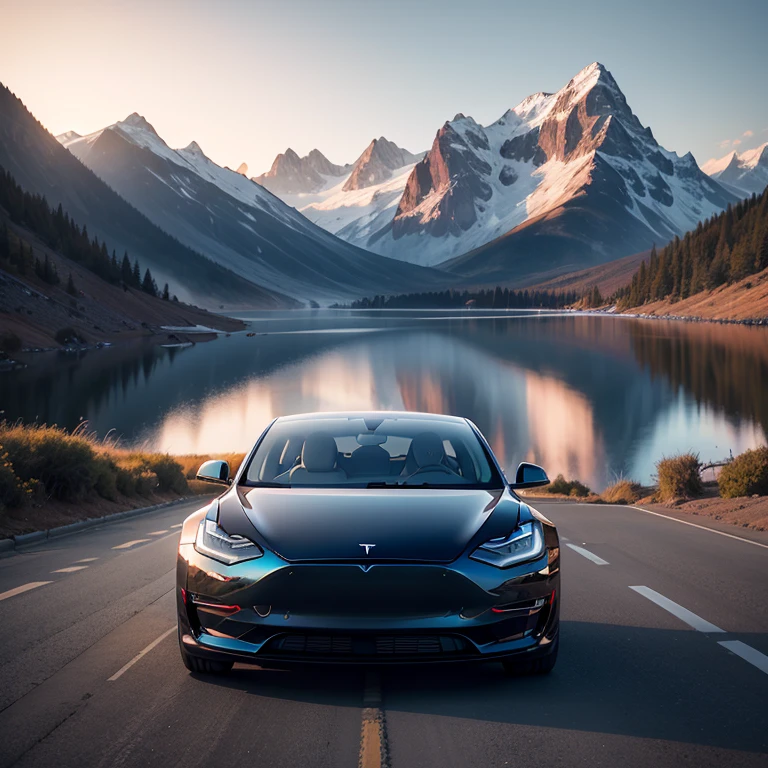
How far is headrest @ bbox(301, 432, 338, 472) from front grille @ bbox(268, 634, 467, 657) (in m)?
1.81

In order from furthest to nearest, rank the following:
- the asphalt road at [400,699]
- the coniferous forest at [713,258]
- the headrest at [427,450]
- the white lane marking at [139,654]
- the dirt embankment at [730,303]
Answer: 1. the coniferous forest at [713,258]
2. the dirt embankment at [730,303]
3. the headrest at [427,450]
4. the white lane marking at [139,654]
5. the asphalt road at [400,699]

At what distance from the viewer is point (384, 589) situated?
15.4 ft

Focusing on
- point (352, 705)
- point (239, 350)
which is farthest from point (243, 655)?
point (239, 350)

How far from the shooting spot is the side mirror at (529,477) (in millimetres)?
6422

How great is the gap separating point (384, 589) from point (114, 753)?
5.13ft

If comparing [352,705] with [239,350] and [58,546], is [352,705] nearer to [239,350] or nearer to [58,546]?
[58,546]

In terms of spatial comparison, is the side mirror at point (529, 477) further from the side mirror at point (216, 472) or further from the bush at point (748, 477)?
the bush at point (748, 477)

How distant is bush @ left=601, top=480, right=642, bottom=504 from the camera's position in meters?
24.7

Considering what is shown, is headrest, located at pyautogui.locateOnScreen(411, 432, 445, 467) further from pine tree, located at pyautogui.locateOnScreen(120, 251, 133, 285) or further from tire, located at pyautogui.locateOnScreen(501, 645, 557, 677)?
pine tree, located at pyautogui.locateOnScreen(120, 251, 133, 285)

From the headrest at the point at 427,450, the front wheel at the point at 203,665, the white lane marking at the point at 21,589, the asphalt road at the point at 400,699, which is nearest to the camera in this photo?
the asphalt road at the point at 400,699

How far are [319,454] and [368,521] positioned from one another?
4.77ft

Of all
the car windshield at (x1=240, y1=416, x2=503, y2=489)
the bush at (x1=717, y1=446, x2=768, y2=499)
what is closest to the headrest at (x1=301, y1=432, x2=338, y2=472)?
the car windshield at (x1=240, y1=416, x2=503, y2=489)

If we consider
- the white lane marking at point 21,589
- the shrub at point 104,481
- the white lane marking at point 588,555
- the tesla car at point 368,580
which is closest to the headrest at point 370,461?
the tesla car at point 368,580

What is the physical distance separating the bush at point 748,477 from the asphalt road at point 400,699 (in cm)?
1107
